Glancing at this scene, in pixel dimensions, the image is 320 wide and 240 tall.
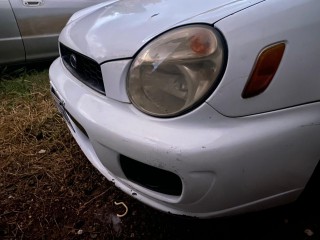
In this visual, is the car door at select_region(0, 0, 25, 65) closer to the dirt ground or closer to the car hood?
the dirt ground

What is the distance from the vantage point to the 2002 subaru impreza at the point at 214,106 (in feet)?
3.94

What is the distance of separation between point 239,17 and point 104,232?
1.14m

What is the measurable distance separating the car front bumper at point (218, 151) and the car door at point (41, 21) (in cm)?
228

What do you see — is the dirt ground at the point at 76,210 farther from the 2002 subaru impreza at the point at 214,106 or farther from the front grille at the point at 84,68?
the front grille at the point at 84,68

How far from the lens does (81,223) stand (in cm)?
179

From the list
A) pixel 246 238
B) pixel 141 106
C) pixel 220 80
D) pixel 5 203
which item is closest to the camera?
pixel 220 80

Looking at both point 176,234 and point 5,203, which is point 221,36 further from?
point 5,203

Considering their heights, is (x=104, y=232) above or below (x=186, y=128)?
below

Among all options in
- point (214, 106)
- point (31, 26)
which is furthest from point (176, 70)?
Answer: point (31, 26)

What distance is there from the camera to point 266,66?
120 cm

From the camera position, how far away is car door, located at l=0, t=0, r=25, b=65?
10.6ft

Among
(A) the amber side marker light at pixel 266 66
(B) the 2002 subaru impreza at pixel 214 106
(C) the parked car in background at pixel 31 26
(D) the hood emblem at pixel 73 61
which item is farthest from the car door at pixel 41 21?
(A) the amber side marker light at pixel 266 66

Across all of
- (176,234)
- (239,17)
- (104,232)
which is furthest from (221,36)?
(104,232)

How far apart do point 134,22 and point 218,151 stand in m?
0.68
